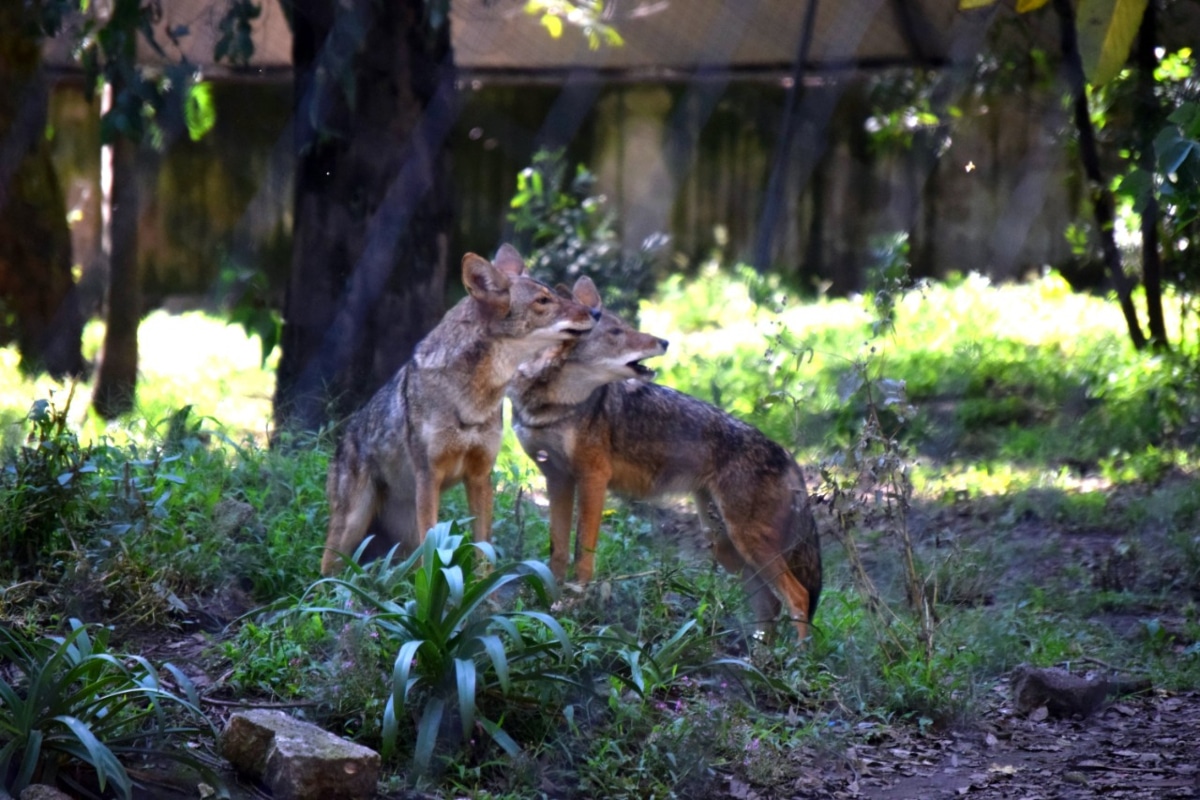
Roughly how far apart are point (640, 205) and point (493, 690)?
9.10 meters

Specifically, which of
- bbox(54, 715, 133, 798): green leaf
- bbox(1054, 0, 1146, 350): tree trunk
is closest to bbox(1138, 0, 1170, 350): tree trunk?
bbox(1054, 0, 1146, 350): tree trunk

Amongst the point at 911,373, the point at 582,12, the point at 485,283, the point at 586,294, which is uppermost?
the point at 582,12

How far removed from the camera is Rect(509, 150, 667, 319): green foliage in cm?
895

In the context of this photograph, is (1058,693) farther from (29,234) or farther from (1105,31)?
(29,234)

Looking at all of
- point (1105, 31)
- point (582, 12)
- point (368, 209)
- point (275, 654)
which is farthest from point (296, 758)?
point (582, 12)

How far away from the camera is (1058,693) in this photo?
169 inches

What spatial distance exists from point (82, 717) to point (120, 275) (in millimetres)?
5605

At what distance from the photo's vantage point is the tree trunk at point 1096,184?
7887 mm

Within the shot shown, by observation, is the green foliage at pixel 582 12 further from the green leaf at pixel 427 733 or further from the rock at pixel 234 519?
the green leaf at pixel 427 733

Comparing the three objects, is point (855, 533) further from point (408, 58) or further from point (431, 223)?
point (408, 58)

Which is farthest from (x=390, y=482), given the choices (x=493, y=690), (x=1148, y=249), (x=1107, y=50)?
(x=1148, y=249)

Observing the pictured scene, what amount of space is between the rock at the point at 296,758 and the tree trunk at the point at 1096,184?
609 cm

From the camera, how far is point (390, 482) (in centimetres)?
507

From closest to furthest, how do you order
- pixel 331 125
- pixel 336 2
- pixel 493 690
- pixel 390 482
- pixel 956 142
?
pixel 493 690 → pixel 390 482 → pixel 336 2 → pixel 331 125 → pixel 956 142
